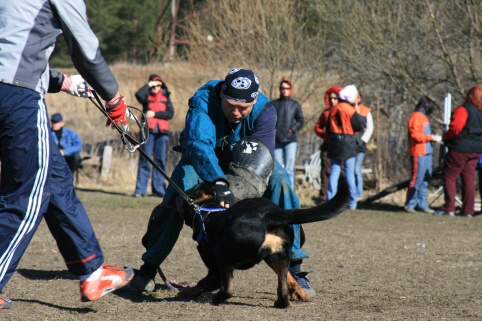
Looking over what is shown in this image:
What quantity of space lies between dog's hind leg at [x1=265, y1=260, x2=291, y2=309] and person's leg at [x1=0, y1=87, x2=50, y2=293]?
4.68ft

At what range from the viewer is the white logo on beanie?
5086mm

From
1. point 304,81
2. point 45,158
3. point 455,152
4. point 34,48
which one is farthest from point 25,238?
point 304,81

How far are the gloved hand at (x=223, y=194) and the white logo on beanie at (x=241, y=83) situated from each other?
2.17ft

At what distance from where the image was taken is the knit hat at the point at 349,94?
12188 millimetres

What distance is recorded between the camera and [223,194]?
486 centimetres

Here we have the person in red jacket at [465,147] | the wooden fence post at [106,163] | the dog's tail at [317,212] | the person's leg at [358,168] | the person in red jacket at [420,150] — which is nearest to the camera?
the dog's tail at [317,212]

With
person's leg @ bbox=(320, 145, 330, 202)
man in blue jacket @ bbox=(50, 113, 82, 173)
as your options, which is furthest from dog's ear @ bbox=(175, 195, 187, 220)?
man in blue jacket @ bbox=(50, 113, 82, 173)

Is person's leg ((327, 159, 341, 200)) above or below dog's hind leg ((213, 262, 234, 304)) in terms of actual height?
above

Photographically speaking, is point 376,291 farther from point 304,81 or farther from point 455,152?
point 304,81

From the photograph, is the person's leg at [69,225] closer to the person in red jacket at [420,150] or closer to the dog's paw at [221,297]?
the dog's paw at [221,297]

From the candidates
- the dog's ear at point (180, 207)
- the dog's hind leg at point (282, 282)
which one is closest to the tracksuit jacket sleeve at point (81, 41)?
the dog's ear at point (180, 207)

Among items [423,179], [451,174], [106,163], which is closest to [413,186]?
[423,179]

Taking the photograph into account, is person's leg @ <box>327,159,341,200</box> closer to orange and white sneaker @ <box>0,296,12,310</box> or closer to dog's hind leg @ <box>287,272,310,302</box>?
dog's hind leg @ <box>287,272,310,302</box>

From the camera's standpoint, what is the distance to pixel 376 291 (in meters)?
5.57
